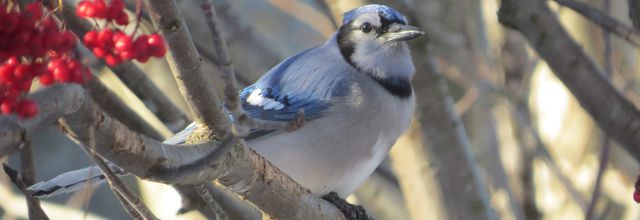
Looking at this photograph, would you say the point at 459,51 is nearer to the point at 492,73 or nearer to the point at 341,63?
the point at 492,73

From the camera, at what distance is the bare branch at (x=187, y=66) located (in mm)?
1715

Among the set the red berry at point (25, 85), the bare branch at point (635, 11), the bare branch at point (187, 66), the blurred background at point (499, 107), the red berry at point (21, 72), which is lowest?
the blurred background at point (499, 107)

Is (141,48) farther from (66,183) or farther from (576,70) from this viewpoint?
(576,70)

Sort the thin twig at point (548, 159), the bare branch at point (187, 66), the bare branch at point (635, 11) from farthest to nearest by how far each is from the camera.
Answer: the thin twig at point (548, 159) < the bare branch at point (635, 11) < the bare branch at point (187, 66)

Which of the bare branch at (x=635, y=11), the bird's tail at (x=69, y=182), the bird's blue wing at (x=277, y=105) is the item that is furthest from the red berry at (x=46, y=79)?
the bird's blue wing at (x=277, y=105)

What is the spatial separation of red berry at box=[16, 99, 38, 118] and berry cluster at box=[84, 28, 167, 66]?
0.28 meters

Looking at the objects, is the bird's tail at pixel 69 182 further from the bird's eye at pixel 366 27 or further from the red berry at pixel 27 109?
the red berry at pixel 27 109

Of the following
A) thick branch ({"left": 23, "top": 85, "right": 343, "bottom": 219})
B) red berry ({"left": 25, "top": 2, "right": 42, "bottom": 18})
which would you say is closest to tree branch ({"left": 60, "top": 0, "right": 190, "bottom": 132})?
thick branch ({"left": 23, "top": 85, "right": 343, "bottom": 219})

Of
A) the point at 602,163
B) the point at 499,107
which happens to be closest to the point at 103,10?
the point at 602,163

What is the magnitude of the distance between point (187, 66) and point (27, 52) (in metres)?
0.33

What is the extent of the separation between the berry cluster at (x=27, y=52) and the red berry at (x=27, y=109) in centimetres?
1

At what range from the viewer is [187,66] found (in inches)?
71.1

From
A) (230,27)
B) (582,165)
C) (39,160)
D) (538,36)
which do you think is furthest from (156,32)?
(39,160)

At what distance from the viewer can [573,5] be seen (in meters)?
2.47
